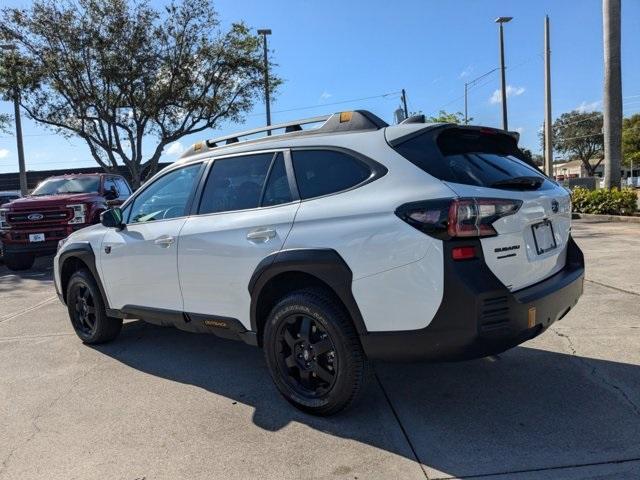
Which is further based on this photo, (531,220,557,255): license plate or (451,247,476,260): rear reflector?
(531,220,557,255): license plate

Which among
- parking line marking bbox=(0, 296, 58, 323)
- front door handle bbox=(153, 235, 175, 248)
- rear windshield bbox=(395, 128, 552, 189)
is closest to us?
rear windshield bbox=(395, 128, 552, 189)

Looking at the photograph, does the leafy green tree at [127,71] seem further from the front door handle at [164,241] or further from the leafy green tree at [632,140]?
the leafy green tree at [632,140]

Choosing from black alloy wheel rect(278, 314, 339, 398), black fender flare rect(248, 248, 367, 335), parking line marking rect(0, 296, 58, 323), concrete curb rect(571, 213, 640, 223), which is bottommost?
parking line marking rect(0, 296, 58, 323)

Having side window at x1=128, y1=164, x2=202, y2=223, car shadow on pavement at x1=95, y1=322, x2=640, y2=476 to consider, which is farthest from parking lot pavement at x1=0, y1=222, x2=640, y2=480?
side window at x1=128, y1=164, x2=202, y2=223

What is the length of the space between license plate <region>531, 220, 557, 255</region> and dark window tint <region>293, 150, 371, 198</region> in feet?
3.54

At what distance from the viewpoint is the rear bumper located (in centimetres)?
291

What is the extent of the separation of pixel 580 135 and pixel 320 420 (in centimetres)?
8498

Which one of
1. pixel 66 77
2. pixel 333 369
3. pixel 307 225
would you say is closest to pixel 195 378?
pixel 333 369

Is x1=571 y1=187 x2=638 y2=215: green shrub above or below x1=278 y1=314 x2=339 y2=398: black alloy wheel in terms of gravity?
above

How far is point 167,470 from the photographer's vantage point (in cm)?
307

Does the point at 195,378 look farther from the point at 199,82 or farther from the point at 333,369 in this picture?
the point at 199,82

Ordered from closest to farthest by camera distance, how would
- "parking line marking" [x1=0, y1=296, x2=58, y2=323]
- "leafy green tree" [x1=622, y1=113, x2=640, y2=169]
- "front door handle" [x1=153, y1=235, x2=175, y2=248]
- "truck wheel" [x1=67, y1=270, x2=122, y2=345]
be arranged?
"front door handle" [x1=153, y1=235, x2=175, y2=248] → "truck wheel" [x1=67, y1=270, x2=122, y2=345] → "parking line marking" [x1=0, y1=296, x2=58, y2=323] → "leafy green tree" [x1=622, y1=113, x2=640, y2=169]

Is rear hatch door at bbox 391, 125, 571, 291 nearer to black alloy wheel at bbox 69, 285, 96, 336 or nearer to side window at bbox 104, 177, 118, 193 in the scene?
black alloy wheel at bbox 69, 285, 96, 336

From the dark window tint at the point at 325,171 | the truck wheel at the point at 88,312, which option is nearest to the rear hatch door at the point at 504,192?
the dark window tint at the point at 325,171
